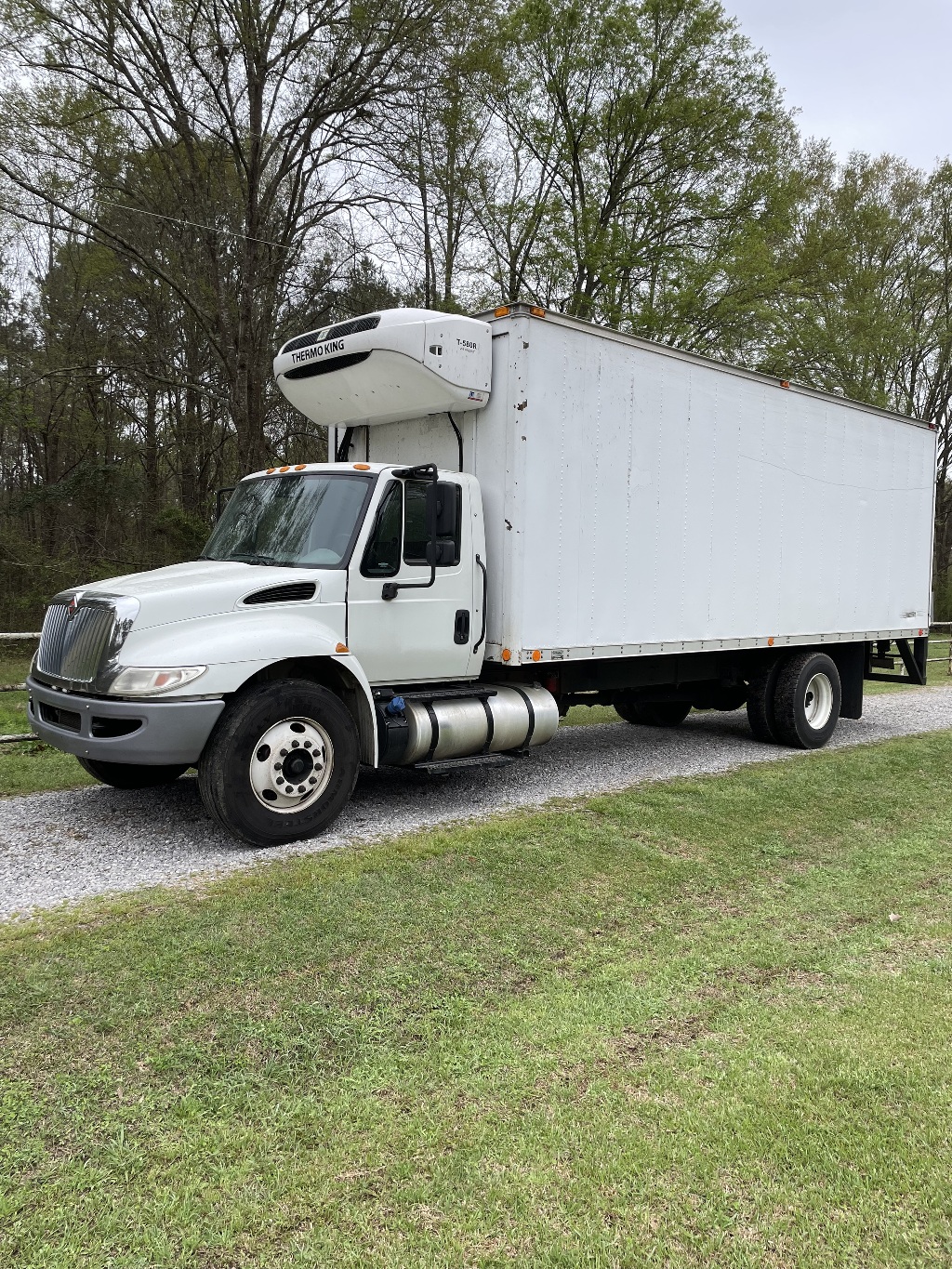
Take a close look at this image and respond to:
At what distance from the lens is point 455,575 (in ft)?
23.2

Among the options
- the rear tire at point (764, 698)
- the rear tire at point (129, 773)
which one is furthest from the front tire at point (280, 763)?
the rear tire at point (764, 698)

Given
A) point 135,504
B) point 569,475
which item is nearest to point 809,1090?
point 569,475

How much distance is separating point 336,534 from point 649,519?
3.00m

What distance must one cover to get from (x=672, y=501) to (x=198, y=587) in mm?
4431

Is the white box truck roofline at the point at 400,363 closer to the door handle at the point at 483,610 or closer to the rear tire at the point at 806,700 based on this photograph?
the door handle at the point at 483,610

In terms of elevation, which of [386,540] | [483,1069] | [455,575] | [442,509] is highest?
[442,509]

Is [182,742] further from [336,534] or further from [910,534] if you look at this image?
[910,534]

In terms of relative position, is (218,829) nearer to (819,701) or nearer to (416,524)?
(416,524)

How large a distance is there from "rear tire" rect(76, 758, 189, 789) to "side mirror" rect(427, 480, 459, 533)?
8.76 feet

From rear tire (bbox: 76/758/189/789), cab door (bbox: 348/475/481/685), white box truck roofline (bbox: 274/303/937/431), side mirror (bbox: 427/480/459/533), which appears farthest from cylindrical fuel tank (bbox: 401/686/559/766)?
white box truck roofline (bbox: 274/303/937/431)

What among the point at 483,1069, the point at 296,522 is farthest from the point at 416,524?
the point at 483,1069

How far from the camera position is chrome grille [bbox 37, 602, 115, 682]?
5723 millimetres

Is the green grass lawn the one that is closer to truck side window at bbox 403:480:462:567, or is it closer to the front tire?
the front tire

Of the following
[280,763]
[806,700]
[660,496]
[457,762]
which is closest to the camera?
[280,763]
